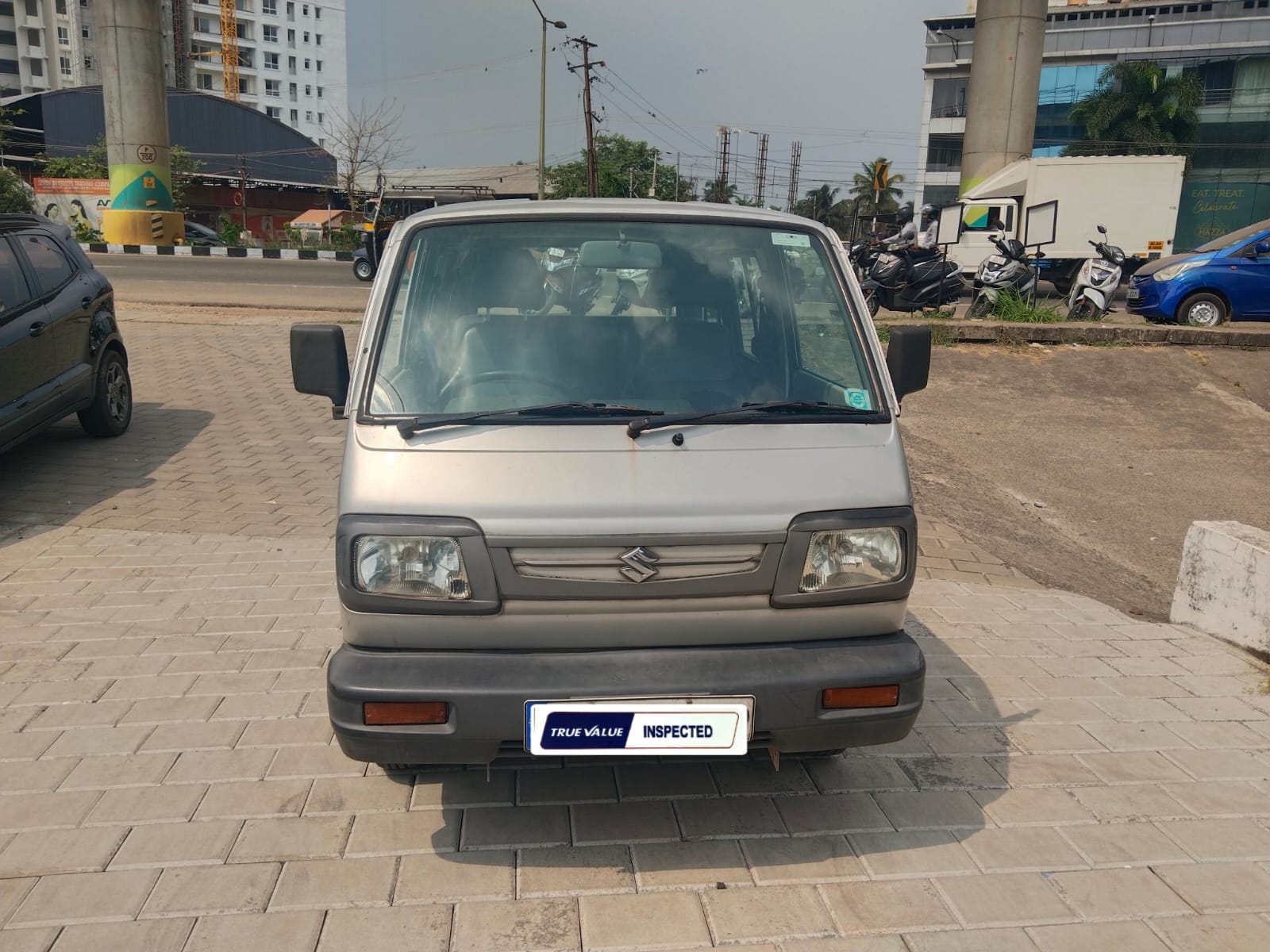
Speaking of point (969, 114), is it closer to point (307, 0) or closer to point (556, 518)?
point (556, 518)

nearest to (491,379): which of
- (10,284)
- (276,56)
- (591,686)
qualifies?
(591,686)

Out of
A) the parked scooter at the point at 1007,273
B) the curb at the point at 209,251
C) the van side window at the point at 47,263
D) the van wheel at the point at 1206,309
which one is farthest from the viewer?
the curb at the point at 209,251

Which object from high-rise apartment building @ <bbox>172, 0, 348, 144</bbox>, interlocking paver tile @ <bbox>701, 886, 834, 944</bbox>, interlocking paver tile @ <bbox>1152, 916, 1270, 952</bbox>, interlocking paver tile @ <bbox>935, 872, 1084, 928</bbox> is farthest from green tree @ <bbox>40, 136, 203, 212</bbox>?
interlocking paver tile @ <bbox>1152, 916, 1270, 952</bbox>

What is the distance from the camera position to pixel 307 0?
10619 centimetres

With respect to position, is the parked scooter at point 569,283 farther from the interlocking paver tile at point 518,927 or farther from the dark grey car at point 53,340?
the dark grey car at point 53,340

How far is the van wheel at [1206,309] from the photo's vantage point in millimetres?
14164

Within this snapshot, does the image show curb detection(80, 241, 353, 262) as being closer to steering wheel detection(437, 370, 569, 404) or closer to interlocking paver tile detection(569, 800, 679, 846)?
steering wheel detection(437, 370, 569, 404)

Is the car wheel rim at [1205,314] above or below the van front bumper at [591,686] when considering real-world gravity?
above

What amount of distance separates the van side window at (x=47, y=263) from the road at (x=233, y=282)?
926 cm

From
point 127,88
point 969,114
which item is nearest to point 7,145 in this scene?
point 127,88

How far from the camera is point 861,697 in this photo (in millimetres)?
2855

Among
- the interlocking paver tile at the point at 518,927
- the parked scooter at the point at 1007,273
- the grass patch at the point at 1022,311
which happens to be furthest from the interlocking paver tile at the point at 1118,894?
the parked scooter at the point at 1007,273

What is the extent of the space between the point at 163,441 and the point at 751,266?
21.5 ft

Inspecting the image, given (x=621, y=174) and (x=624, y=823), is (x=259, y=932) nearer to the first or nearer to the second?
(x=624, y=823)
